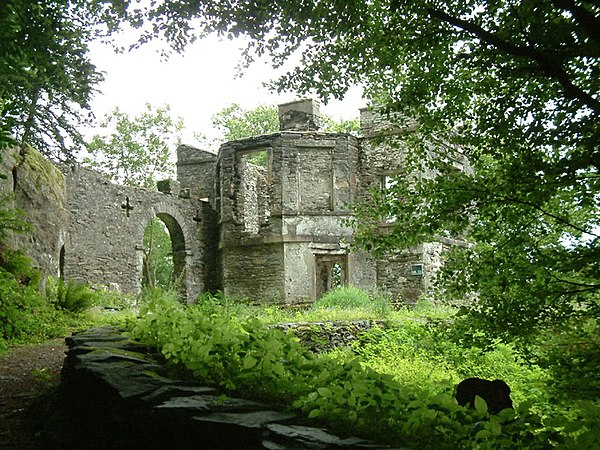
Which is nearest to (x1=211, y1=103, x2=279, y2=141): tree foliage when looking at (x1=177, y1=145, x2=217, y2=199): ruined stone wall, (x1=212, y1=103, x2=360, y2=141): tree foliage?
(x1=212, y1=103, x2=360, y2=141): tree foliage

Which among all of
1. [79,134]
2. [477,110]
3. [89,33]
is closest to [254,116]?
[79,134]

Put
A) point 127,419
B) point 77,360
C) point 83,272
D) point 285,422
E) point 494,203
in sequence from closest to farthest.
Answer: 1. point 285,422
2. point 127,419
3. point 494,203
4. point 77,360
5. point 83,272

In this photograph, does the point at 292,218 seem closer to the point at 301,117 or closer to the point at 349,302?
the point at 349,302

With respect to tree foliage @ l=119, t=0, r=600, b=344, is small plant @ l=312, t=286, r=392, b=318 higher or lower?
lower

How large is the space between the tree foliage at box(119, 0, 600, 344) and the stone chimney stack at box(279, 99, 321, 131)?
1516 centimetres

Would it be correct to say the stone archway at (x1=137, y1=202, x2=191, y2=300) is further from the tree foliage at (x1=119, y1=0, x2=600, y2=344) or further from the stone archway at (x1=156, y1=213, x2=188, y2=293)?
the tree foliage at (x1=119, y1=0, x2=600, y2=344)

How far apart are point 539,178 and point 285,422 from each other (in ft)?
7.29

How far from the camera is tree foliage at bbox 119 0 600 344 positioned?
11.1 ft

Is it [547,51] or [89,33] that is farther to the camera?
[89,33]

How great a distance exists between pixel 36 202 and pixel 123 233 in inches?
275

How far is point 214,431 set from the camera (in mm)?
2424

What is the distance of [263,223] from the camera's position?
18312mm

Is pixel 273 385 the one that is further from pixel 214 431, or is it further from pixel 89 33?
pixel 89 33

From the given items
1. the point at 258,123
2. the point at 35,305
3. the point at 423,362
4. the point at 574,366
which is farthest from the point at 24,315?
the point at 258,123
